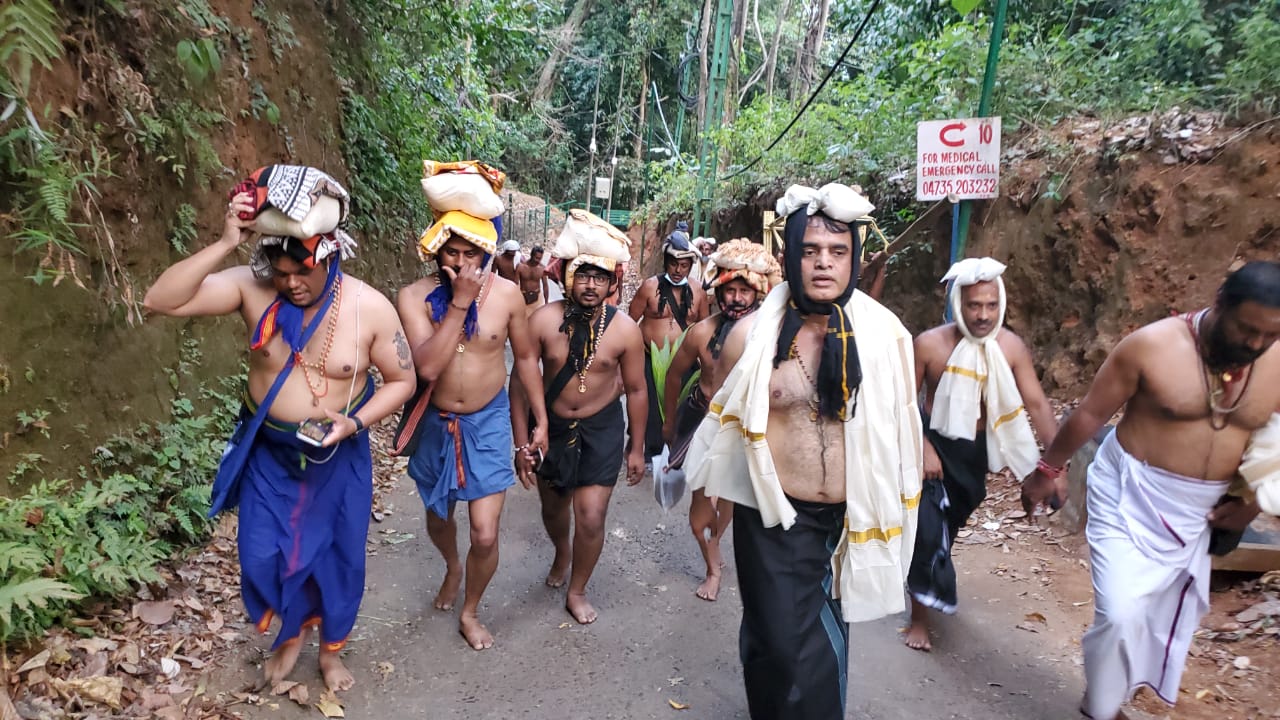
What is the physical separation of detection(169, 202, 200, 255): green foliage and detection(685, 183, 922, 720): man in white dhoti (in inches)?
147

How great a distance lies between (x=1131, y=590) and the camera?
10.2 feet

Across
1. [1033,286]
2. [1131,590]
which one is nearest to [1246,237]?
[1033,286]

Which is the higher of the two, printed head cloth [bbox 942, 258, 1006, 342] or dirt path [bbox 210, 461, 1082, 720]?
printed head cloth [bbox 942, 258, 1006, 342]

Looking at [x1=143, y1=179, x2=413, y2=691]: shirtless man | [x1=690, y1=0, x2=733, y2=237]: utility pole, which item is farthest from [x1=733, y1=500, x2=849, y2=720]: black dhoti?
[x1=690, y1=0, x2=733, y2=237]: utility pole

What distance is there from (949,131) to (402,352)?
178 inches

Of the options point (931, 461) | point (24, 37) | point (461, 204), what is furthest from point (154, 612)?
point (931, 461)

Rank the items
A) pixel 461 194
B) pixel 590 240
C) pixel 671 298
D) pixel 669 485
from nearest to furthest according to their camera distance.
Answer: pixel 461 194 < pixel 590 240 < pixel 669 485 < pixel 671 298

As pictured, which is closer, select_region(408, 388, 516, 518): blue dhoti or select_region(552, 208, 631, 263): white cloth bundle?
select_region(408, 388, 516, 518): blue dhoti

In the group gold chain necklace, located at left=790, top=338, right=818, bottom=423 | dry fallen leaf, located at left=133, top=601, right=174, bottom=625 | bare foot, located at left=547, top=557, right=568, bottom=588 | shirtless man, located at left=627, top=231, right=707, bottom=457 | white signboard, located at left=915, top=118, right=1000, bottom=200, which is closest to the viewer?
gold chain necklace, located at left=790, top=338, right=818, bottom=423

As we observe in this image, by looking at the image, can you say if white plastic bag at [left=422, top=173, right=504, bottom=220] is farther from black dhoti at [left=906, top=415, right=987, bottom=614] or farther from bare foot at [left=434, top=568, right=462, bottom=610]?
black dhoti at [left=906, top=415, right=987, bottom=614]

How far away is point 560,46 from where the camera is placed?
2620cm

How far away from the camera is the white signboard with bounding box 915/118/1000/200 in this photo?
5703 millimetres

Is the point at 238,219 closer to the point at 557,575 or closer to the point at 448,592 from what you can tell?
the point at 448,592

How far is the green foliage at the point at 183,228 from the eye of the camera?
4.73m
